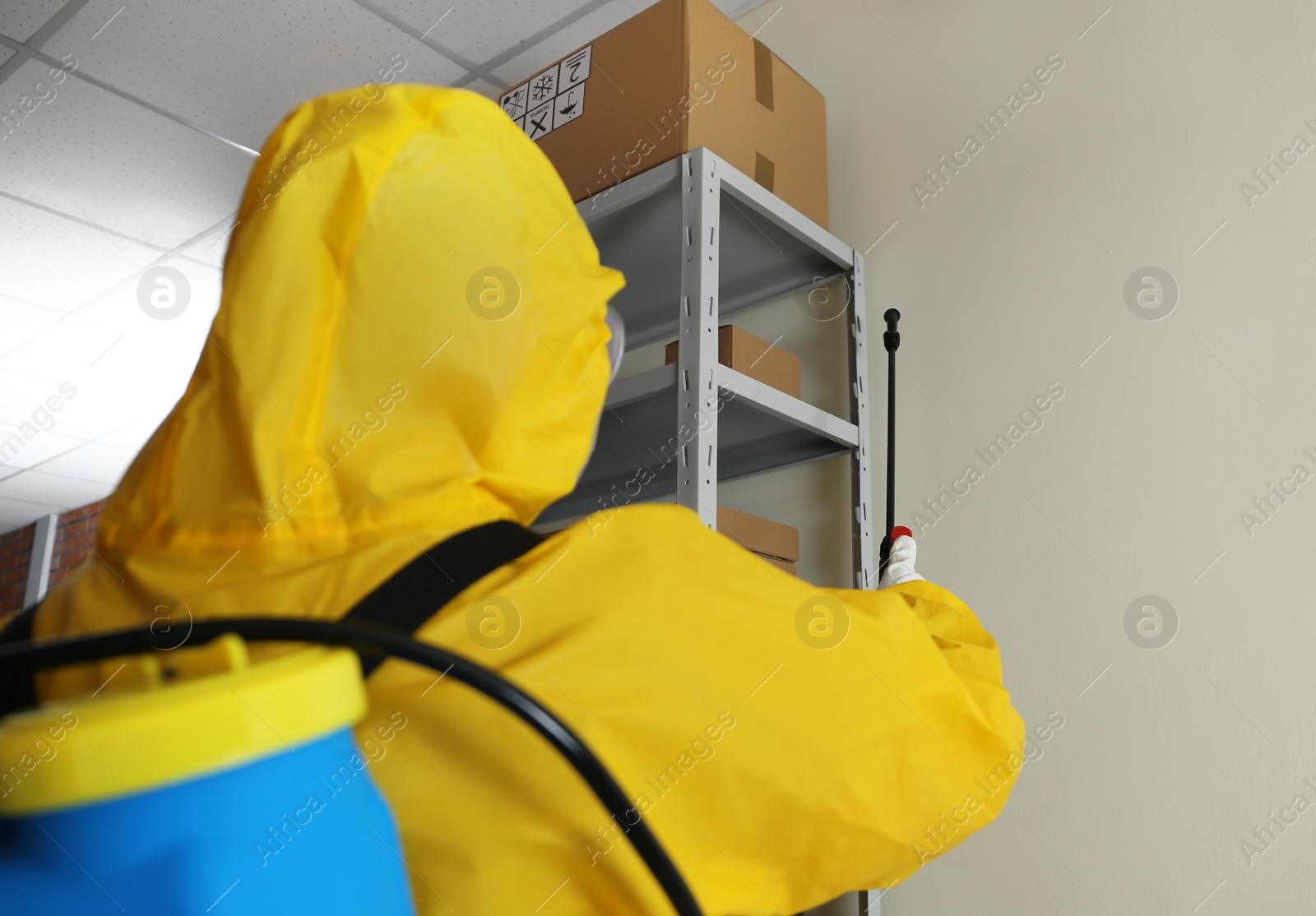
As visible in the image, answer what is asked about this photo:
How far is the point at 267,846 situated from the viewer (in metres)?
0.37

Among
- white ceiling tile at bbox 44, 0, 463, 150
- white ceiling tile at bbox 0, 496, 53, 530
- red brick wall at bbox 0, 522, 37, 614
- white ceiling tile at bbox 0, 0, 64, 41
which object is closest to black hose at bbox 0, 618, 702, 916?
white ceiling tile at bbox 44, 0, 463, 150

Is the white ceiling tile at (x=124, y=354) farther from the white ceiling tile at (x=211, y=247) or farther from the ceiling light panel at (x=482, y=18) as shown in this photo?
the ceiling light panel at (x=482, y=18)

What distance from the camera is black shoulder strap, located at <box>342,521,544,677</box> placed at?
1.67ft

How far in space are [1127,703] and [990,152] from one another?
2.91 feet

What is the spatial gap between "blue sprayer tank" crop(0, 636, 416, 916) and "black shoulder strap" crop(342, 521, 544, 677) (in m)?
0.11

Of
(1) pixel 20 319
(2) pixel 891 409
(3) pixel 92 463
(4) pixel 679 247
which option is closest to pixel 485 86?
(4) pixel 679 247

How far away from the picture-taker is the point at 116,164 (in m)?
2.44

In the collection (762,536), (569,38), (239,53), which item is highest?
(239,53)

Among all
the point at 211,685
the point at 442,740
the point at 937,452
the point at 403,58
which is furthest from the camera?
the point at 403,58

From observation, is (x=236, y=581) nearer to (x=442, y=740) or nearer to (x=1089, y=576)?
(x=442, y=740)

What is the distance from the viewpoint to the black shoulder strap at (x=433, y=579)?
0.51m

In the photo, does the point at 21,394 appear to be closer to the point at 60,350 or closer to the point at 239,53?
the point at 60,350

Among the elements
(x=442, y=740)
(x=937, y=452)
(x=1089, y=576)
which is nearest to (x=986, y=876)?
(x=1089, y=576)

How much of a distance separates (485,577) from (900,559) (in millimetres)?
769
